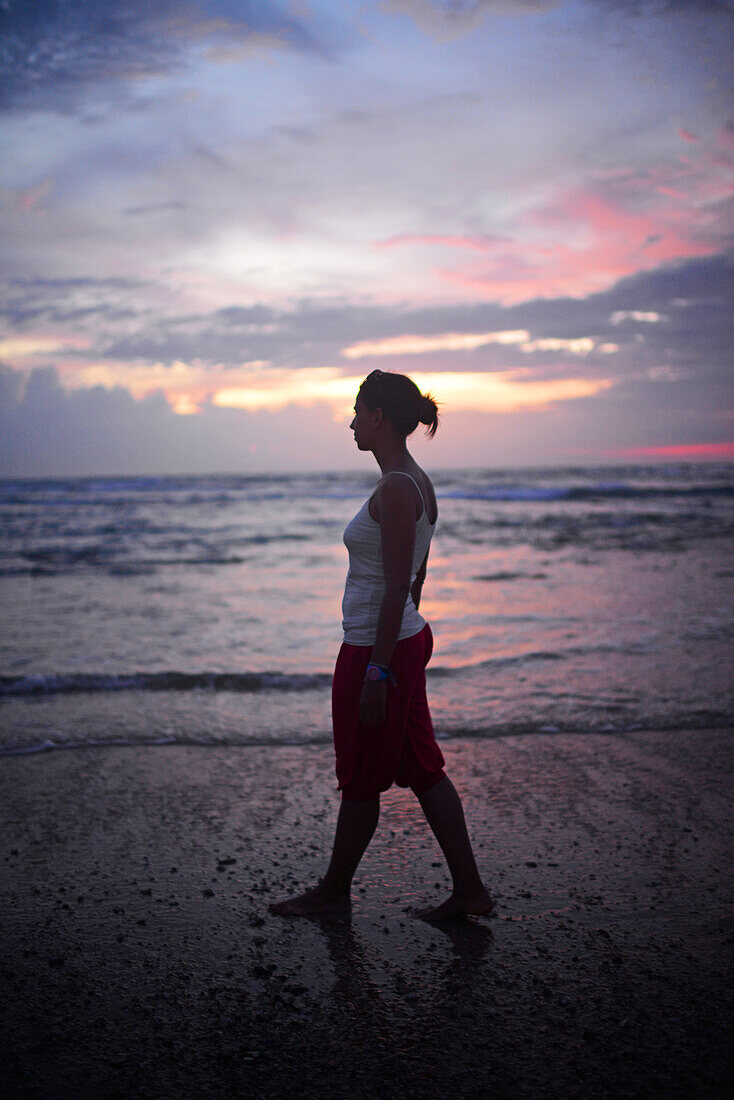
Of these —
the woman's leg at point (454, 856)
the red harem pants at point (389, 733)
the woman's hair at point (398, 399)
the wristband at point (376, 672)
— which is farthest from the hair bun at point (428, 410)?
the woman's leg at point (454, 856)

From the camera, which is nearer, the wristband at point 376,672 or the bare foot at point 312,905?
the wristband at point 376,672

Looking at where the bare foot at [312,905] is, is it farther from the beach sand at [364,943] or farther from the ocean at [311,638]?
the ocean at [311,638]

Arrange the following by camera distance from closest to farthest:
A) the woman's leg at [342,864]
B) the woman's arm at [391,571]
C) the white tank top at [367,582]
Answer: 1. the woman's arm at [391,571]
2. the white tank top at [367,582]
3. the woman's leg at [342,864]

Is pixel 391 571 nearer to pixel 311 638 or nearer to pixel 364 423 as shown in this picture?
pixel 364 423

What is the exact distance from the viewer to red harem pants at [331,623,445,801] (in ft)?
→ 8.23

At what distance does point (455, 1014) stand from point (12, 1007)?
1269 mm

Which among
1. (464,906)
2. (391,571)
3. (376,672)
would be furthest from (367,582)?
(464,906)

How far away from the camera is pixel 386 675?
96.0 inches

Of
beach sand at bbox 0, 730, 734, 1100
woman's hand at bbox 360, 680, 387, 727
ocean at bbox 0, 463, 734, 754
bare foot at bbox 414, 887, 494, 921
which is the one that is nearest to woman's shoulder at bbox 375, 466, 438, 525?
woman's hand at bbox 360, 680, 387, 727

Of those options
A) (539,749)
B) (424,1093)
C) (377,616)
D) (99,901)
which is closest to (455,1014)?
(424,1093)

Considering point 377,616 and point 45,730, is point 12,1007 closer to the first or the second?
point 377,616

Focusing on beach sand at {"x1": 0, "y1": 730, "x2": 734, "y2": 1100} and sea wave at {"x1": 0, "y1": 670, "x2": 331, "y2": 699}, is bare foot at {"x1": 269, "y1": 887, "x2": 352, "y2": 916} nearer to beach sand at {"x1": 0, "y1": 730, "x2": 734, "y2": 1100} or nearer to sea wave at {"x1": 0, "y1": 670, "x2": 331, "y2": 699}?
beach sand at {"x1": 0, "y1": 730, "x2": 734, "y2": 1100}

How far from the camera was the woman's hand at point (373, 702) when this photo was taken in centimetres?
243

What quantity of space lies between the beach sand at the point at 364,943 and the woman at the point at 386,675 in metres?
0.21
